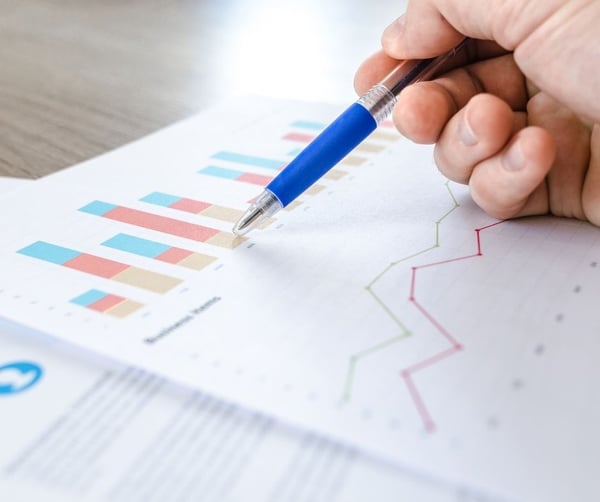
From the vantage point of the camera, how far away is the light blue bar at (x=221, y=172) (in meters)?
0.53

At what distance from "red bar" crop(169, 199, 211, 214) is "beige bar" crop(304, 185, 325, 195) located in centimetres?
7

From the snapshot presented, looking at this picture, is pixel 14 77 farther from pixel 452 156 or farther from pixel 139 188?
pixel 452 156

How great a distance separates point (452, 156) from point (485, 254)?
75mm

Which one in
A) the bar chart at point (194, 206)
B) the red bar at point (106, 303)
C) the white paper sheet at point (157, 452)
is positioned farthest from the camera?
the bar chart at point (194, 206)

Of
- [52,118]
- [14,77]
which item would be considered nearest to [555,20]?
[52,118]

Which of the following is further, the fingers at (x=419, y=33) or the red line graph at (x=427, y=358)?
the fingers at (x=419, y=33)

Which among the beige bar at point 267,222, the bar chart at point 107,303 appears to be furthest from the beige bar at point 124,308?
the beige bar at point 267,222

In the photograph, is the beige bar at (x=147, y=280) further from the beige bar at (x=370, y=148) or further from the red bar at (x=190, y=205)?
the beige bar at (x=370, y=148)

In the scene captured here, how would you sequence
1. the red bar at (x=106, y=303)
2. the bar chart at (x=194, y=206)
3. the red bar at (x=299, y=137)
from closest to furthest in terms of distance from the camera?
the red bar at (x=106, y=303) < the bar chart at (x=194, y=206) < the red bar at (x=299, y=137)

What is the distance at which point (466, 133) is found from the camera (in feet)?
1.41

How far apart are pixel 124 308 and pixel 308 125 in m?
0.31

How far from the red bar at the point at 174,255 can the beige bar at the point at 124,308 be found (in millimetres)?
49

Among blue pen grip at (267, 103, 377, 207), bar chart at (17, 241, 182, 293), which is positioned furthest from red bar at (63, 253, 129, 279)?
blue pen grip at (267, 103, 377, 207)

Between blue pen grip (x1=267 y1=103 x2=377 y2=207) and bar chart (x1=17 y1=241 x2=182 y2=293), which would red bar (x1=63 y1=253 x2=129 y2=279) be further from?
blue pen grip (x1=267 y1=103 x2=377 y2=207)
